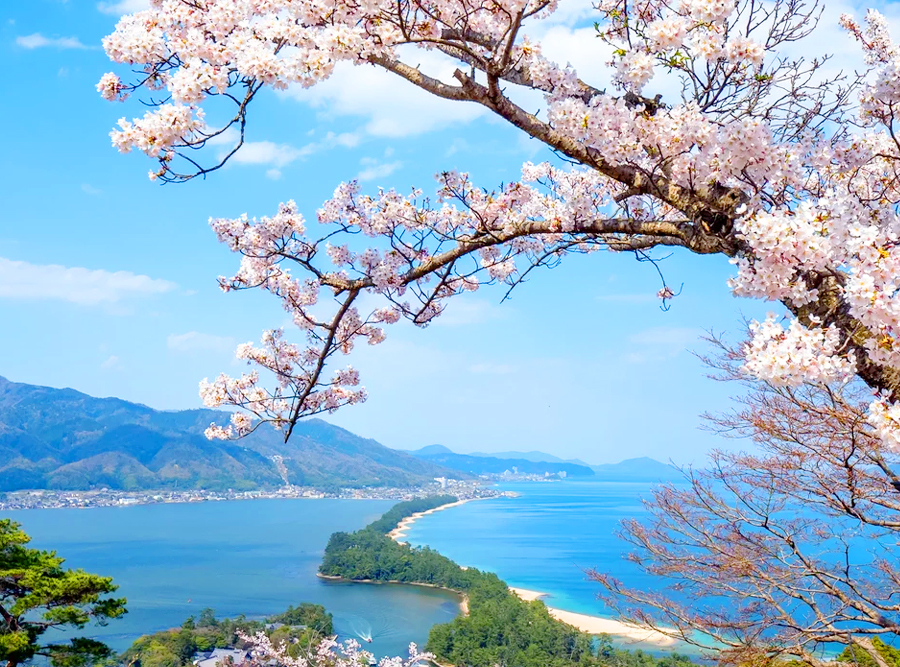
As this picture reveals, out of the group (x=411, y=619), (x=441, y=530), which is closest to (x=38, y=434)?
(x=441, y=530)

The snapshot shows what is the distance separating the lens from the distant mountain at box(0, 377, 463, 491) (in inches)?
3302

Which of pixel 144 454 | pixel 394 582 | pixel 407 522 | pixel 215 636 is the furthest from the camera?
pixel 144 454

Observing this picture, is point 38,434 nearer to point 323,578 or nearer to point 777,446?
point 323,578

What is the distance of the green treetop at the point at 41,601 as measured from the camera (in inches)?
299

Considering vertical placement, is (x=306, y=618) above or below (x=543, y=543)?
above

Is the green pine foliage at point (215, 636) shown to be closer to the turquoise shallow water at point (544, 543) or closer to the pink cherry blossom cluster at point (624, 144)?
the turquoise shallow water at point (544, 543)

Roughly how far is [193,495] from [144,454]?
19976 millimetres

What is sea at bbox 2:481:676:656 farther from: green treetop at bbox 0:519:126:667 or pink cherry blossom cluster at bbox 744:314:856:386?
green treetop at bbox 0:519:126:667

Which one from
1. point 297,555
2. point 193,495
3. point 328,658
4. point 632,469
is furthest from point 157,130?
point 632,469

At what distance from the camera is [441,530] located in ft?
163

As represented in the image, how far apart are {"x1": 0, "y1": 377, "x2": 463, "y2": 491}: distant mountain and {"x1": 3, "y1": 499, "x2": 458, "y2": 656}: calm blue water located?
21.0 meters

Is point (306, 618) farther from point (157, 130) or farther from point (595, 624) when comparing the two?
point (157, 130)

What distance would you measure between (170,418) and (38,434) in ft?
79.8

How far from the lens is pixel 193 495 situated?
78688mm
